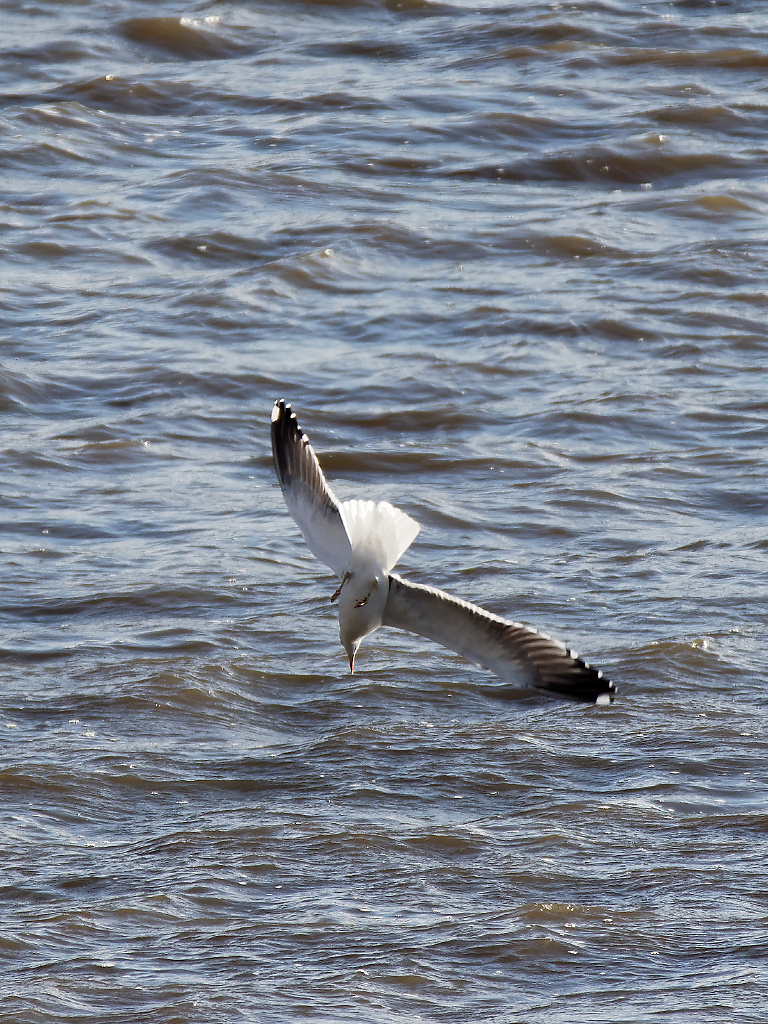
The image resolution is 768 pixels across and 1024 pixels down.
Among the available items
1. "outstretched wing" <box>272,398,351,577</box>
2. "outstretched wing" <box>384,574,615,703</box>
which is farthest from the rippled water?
"outstretched wing" <box>272,398,351,577</box>

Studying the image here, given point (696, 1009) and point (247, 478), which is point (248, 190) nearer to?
point (247, 478)

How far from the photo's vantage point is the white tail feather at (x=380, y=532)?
4.49m

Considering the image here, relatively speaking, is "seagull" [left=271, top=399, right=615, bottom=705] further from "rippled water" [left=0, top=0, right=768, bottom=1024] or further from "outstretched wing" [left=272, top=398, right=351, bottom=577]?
"rippled water" [left=0, top=0, right=768, bottom=1024]

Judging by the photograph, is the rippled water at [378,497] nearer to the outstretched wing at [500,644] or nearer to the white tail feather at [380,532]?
the outstretched wing at [500,644]

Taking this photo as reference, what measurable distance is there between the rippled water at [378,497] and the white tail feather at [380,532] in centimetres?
93

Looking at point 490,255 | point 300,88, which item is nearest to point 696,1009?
point 490,255

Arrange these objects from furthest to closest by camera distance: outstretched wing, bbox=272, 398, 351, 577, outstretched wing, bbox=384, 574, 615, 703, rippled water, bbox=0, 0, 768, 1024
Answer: outstretched wing, bbox=272, 398, 351, 577 < rippled water, bbox=0, 0, 768, 1024 < outstretched wing, bbox=384, 574, 615, 703

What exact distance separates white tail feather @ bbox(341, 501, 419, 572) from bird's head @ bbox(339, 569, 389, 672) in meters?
0.05

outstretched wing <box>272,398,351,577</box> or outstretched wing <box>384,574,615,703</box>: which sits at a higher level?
outstretched wing <box>272,398,351,577</box>

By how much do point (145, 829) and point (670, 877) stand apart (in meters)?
1.58

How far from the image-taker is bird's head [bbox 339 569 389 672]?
4520mm

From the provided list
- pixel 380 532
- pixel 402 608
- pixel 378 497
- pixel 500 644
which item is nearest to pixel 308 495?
pixel 380 532

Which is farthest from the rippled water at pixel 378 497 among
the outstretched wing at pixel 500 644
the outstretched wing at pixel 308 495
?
the outstretched wing at pixel 308 495

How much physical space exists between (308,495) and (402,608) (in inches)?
23.5
